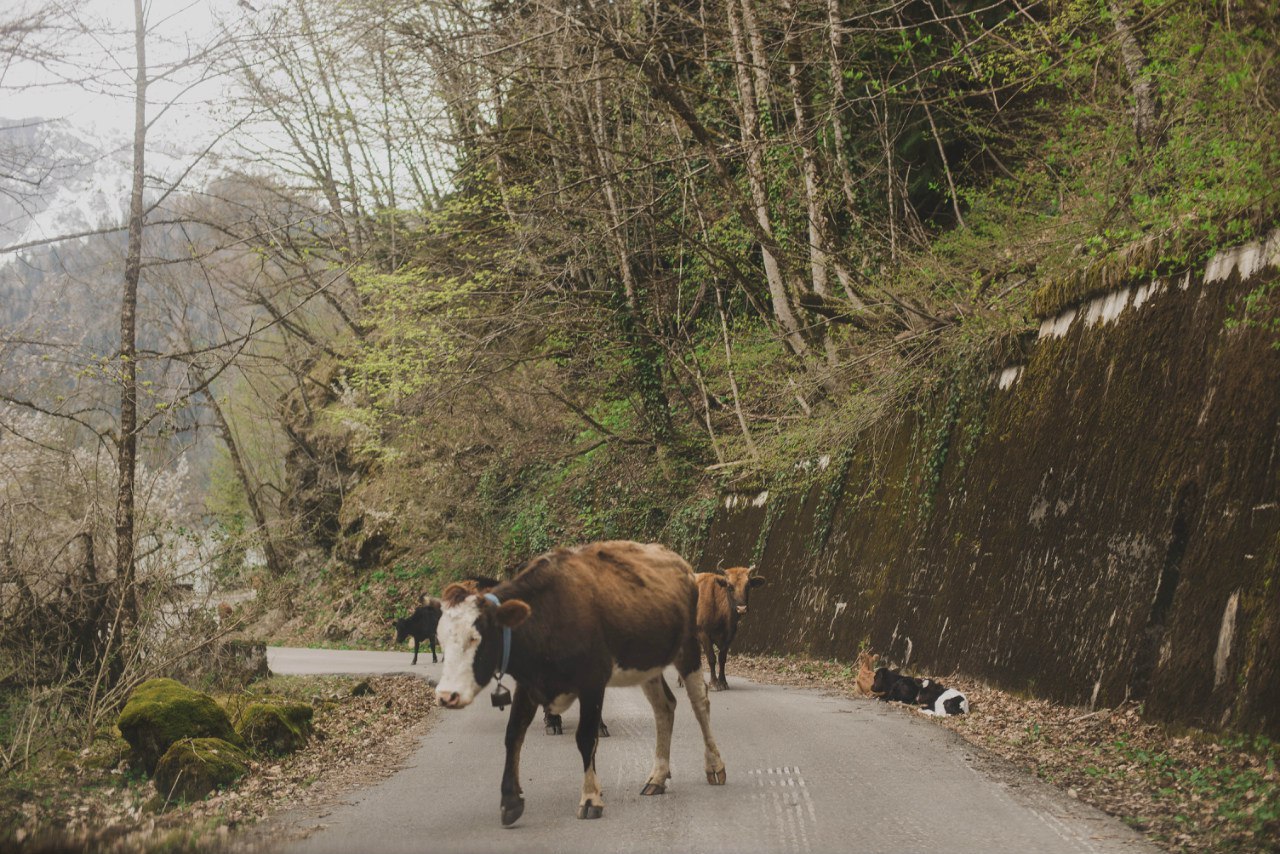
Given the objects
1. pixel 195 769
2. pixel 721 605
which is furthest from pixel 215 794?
pixel 721 605

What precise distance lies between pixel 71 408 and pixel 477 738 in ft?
20.1

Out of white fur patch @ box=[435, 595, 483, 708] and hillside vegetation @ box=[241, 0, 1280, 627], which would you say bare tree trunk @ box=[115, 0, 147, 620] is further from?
white fur patch @ box=[435, 595, 483, 708]

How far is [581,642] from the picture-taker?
7176 millimetres

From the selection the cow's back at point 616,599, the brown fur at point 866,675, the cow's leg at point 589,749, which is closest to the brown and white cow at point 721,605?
the brown fur at point 866,675

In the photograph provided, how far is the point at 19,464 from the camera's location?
12758mm

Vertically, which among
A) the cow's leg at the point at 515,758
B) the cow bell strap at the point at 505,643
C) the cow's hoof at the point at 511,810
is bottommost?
the cow's hoof at the point at 511,810

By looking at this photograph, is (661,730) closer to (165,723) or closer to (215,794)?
(215,794)

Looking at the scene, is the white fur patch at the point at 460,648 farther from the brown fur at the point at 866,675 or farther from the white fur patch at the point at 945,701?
the brown fur at the point at 866,675

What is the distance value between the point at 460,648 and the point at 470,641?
7 cm

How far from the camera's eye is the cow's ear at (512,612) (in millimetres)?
6680

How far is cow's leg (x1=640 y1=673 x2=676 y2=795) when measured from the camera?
758 cm

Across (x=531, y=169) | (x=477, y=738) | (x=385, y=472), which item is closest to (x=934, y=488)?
(x=477, y=738)

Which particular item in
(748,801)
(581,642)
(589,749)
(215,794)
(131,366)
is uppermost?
(131,366)

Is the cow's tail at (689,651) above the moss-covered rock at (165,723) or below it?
above
